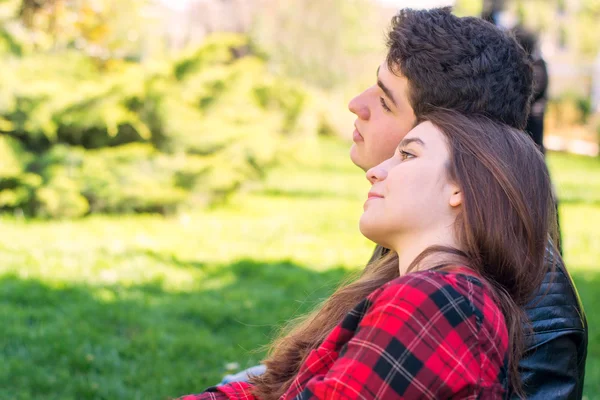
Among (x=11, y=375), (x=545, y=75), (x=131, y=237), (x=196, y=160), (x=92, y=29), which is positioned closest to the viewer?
(x=11, y=375)

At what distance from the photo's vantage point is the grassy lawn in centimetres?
357

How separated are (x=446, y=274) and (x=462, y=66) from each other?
0.66 meters

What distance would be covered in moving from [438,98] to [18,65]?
5.89 meters

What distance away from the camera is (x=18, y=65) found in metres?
6.72

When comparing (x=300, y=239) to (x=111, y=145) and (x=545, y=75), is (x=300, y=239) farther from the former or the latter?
(x=545, y=75)

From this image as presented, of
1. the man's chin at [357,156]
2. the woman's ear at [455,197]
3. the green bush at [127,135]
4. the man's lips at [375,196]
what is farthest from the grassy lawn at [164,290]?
the woman's ear at [455,197]

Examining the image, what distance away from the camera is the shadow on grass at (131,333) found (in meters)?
3.42

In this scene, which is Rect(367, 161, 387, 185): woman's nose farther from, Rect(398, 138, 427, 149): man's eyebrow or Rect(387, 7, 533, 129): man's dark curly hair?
Rect(387, 7, 533, 129): man's dark curly hair

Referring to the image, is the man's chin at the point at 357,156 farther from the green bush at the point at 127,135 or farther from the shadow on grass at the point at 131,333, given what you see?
the green bush at the point at 127,135

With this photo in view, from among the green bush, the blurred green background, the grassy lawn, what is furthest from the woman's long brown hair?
the green bush

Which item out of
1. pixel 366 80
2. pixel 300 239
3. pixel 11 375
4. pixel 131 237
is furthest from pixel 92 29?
pixel 366 80

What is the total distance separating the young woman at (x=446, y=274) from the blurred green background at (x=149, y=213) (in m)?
2.25

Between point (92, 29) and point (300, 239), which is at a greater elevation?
point (92, 29)

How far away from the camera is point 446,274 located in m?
1.31
